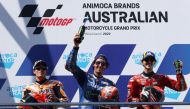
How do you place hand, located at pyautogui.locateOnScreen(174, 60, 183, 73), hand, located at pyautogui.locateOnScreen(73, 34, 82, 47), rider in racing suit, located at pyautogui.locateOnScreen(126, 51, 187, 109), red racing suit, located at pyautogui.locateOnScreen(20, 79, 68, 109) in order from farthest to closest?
hand, located at pyautogui.locateOnScreen(174, 60, 183, 73), hand, located at pyautogui.locateOnScreen(73, 34, 82, 47), rider in racing suit, located at pyautogui.locateOnScreen(126, 51, 187, 109), red racing suit, located at pyautogui.locateOnScreen(20, 79, 68, 109)

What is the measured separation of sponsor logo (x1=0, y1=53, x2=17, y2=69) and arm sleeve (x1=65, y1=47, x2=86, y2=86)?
2.02ft

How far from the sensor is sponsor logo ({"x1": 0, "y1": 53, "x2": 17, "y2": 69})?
570cm

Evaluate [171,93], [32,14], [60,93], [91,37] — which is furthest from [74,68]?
[171,93]

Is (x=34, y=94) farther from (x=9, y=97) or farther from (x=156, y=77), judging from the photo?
(x=156, y=77)

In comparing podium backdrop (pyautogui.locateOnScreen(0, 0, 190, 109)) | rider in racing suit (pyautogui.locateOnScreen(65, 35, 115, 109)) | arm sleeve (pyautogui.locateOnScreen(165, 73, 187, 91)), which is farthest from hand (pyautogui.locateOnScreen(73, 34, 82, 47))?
arm sleeve (pyautogui.locateOnScreen(165, 73, 187, 91))

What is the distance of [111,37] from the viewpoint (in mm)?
5801

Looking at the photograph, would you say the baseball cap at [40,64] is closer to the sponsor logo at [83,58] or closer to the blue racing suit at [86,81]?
the blue racing suit at [86,81]

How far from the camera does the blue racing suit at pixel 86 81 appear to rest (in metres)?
5.29

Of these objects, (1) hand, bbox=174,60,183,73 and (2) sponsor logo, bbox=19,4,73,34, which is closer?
(1) hand, bbox=174,60,183,73

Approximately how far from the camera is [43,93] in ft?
17.0

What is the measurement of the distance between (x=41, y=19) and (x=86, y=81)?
833mm

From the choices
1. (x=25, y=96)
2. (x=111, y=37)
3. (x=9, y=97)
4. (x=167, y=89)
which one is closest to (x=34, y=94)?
(x=25, y=96)

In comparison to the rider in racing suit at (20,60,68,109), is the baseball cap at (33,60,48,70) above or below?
above

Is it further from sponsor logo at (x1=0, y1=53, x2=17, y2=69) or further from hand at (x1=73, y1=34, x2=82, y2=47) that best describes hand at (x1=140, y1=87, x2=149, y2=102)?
sponsor logo at (x1=0, y1=53, x2=17, y2=69)
